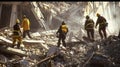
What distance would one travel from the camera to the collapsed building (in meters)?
14.3

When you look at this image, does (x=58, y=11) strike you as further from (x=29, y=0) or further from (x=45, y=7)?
(x=29, y=0)

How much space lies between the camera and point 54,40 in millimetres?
18984

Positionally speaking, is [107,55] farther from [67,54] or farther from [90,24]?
[90,24]

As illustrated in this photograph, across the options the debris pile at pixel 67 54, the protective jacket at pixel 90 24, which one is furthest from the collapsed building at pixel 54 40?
the protective jacket at pixel 90 24

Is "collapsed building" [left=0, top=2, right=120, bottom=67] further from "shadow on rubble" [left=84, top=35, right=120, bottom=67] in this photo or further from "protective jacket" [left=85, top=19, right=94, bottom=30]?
"protective jacket" [left=85, top=19, right=94, bottom=30]

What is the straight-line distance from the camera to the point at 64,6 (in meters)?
26.2

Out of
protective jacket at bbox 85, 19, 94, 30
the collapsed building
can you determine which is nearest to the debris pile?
the collapsed building

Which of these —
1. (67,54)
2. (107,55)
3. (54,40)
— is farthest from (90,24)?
(54,40)

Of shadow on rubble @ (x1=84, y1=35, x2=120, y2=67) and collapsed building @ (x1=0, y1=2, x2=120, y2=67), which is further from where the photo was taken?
collapsed building @ (x1=0, y1=2, x2=120, y2=67)

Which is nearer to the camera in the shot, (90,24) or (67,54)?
(67,54)

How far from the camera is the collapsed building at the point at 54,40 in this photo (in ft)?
46.8

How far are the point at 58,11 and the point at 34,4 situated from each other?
10.9 feet

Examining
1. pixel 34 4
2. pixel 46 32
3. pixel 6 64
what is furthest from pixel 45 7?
pixel 6 64

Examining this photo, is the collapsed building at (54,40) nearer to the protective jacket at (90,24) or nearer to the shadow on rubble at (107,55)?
the shadow on rubble at (107,55)
